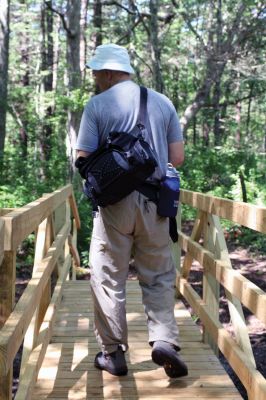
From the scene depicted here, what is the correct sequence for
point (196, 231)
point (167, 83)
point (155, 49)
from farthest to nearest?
point (167, 83) → point (155, 49) → point (196, 231)

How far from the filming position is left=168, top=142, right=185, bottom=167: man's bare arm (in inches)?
136

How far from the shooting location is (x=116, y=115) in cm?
318

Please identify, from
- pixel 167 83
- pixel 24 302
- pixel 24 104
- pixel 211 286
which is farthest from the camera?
pixel 167 83

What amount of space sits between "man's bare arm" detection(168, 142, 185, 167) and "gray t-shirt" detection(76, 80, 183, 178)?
0.18 m

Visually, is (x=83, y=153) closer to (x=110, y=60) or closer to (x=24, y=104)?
(x=110, y=60)

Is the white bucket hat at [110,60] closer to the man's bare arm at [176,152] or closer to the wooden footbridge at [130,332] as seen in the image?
the man's bare arm at [176,152]

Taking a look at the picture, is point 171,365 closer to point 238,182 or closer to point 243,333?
point 243,333

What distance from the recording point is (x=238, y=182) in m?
13.4

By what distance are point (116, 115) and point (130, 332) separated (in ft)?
6.80

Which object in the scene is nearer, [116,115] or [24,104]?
[116,115]

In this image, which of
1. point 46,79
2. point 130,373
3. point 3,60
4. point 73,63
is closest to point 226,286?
point 130,373

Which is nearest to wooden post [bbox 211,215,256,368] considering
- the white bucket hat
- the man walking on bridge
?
the man walking on bridge

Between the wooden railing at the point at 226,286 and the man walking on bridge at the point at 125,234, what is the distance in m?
Result: 0.34

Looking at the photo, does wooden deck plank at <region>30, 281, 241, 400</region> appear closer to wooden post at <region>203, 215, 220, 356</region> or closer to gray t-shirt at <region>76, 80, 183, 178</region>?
wooden post at <region>203, 215, 220, 356</region>
